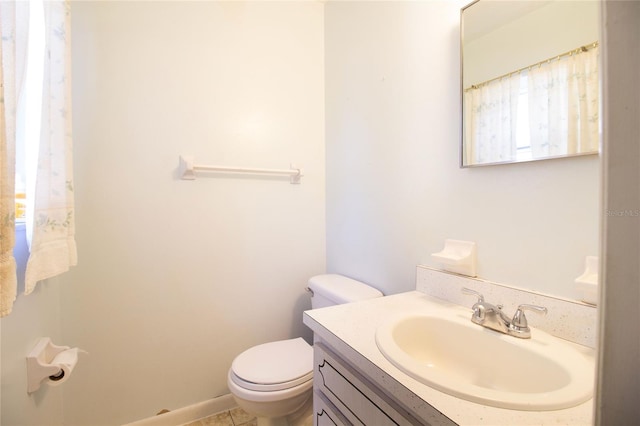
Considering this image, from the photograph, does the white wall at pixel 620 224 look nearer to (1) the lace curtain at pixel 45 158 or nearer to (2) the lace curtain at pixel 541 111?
(2) the lace curtain at pixel 541 111

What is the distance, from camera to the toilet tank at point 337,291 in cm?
132

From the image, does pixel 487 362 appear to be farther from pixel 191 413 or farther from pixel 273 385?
pixel 191 413

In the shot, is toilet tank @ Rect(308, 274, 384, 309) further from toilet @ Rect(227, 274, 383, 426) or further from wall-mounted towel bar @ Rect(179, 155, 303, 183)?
wall-mounted towel bar @ Rect(179, 155, 303, 183)

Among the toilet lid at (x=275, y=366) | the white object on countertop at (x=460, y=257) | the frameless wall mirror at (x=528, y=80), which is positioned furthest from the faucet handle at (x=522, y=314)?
the toilet lid at (x=275, y=366)

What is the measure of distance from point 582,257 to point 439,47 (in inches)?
34.2

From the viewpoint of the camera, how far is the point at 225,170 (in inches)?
60.3

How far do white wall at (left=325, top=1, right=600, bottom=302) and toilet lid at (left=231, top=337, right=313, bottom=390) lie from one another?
499 mm

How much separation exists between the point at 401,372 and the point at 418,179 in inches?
31.5

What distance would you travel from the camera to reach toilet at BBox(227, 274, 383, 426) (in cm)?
113

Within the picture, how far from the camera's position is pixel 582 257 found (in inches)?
29.0

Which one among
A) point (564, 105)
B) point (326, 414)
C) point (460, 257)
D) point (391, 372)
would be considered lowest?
point (326, 414)

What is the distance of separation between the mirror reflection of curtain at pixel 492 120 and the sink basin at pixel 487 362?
21.3 inches

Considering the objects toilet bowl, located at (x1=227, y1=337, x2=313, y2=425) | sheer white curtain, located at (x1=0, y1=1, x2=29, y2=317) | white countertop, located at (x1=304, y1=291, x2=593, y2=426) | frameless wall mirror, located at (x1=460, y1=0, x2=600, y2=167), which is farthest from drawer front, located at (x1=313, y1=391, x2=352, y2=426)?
frameless wall mirror, located at (x1=460, y1=0, x2=600, y2=167)

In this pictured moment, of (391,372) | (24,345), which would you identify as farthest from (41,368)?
(391,372)
